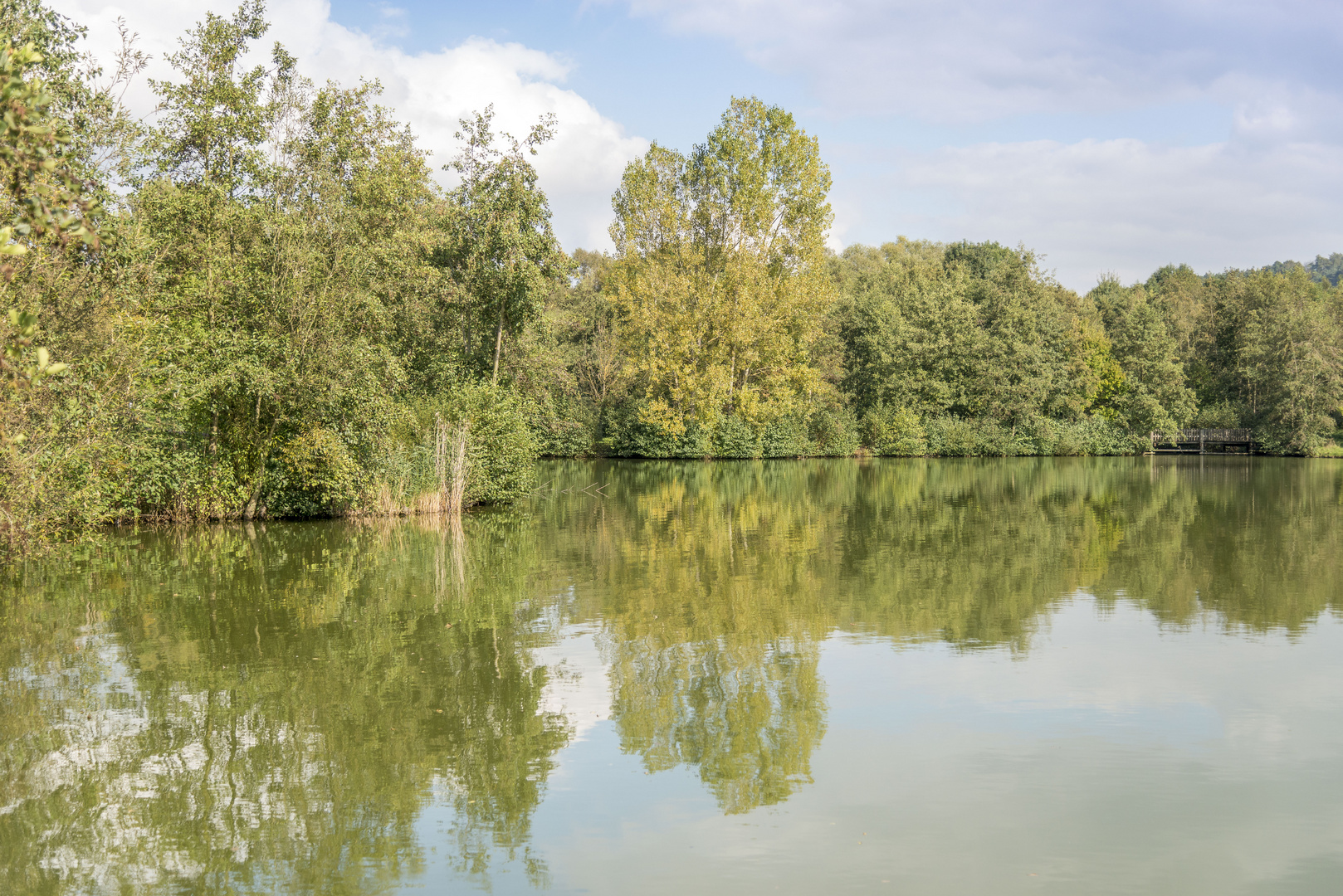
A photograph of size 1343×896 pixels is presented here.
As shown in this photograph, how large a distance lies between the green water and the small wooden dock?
172 ft

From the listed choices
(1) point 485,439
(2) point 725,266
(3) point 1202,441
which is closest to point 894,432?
(2) point 725,266

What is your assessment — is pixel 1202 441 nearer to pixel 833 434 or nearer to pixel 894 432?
pixel 894 432

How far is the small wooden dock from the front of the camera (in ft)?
215

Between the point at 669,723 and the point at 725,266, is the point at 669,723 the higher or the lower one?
the lower one

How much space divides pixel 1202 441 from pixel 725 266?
3606cm

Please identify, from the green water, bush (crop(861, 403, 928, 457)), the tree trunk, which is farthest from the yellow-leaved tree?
the green water

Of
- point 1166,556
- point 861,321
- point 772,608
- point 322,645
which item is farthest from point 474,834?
point 861,321

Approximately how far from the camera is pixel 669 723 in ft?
28.4

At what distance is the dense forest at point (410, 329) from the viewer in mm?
15805

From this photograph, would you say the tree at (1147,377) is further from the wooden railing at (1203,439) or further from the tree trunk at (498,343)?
the tree trunk at (498,343)

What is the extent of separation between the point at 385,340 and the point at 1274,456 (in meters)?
59.3

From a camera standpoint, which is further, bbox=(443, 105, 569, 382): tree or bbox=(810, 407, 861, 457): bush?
bbox=(810, 407, 861, 457): bush

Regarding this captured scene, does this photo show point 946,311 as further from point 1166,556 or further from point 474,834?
point 474,834

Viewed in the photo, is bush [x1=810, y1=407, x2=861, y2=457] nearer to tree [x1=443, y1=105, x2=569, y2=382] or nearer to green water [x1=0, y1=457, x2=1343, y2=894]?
tree [x1=443, y1=105, x2=569, y2=382]
